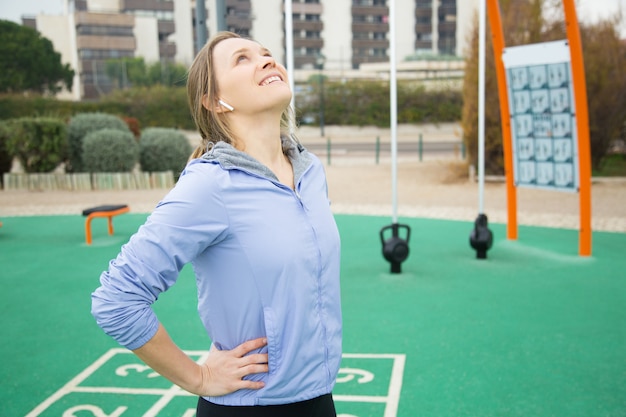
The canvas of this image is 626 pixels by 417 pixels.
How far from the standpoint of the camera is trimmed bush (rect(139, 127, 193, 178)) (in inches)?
674

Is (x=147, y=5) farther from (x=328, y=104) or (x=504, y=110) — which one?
(x=504, y=110)

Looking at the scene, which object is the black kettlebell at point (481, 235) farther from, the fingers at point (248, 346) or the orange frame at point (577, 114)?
the fingers at point (248, 346)

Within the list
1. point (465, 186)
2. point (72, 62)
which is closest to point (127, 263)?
point (465, 186)

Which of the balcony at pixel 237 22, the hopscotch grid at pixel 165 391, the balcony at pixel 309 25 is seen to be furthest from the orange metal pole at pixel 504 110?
the balcony at pixel 309 25

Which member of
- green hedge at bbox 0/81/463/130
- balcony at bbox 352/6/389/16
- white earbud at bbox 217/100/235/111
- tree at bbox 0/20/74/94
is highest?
balcony at bbox 352/6/389/16

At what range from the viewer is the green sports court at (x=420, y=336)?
14.1ft

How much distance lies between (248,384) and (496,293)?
533 cm

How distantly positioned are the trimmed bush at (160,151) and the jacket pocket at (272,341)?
50.8ft

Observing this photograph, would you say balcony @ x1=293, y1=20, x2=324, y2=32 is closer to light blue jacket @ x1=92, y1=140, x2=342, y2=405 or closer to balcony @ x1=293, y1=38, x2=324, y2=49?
balcony @ x1=293, y1=38, x2=324, y2=49

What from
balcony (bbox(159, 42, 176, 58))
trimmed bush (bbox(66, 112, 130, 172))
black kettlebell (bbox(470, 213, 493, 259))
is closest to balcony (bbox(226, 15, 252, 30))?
black kettlebell (bbox(470, 213, 493, 259))

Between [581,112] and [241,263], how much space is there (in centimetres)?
686

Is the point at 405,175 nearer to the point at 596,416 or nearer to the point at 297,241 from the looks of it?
the point at 596,416

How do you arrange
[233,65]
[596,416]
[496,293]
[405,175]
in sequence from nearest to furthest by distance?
1. [233,65]
2. [596,416]
3. [496,293]
4. [405,175]

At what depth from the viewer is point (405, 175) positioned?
19.3 metres
